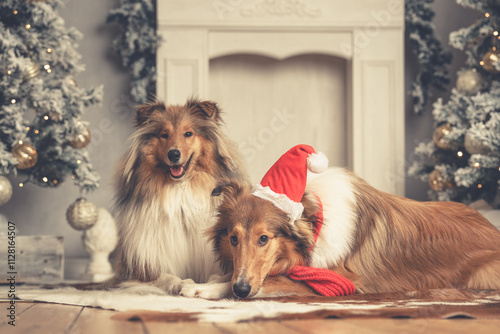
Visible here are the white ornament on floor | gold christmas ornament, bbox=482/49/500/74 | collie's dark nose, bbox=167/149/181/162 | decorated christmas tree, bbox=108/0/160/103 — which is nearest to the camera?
collie's dark nose, bbox=167/149/181/162

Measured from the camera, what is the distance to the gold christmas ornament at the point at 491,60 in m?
3.80

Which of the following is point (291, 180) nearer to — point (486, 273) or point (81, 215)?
point (486, 273)

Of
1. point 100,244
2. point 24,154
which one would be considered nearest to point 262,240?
point 24,154

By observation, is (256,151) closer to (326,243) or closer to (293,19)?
(293,19)

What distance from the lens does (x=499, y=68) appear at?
3.74m

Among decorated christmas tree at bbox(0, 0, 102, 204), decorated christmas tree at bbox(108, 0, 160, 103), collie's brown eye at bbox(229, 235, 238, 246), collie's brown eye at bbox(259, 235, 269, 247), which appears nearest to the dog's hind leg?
collie's brown eye at bbox(259, 235, 269, 247)

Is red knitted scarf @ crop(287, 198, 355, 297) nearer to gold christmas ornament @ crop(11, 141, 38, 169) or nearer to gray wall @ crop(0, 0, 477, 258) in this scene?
gold christmas ornament @ crop(11, 141, 38, 169)

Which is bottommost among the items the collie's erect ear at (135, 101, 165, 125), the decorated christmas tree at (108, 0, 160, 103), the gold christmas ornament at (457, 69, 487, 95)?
the collie's erect ear at (135, 101, 165, 125)

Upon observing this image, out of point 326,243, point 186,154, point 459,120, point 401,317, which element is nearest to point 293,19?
point 459,120

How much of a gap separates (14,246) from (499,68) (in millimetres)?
3322

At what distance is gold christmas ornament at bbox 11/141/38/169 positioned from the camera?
3521 millimetres

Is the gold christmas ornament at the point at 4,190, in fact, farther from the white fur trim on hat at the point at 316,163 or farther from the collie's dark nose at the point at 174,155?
the white fur trim on hat at the point at 316,163

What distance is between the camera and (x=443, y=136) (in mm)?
3971

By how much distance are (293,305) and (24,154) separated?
7.60 feet
